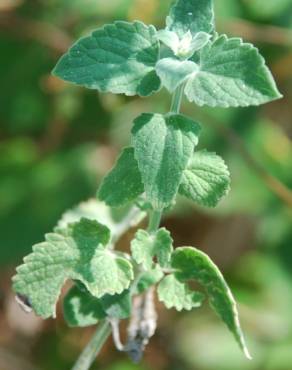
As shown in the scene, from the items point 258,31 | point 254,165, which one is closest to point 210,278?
point 254,165

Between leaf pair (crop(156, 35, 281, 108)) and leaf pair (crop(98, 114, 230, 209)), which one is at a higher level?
leaf pair (crop(156, 35, 281, 108))

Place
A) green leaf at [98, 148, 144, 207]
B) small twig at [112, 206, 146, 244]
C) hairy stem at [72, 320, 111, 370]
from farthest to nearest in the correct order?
small twig at [112, 206, 146, 244], hairy stem at [72, 320, 111, 370], green leaf at [98, 148, 144, 207]

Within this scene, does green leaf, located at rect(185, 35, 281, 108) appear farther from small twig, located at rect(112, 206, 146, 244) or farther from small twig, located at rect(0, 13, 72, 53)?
small twig, located at rect(0, 13, 72, 53)

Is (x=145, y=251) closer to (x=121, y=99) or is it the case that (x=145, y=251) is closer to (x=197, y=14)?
(x=197, y=14)

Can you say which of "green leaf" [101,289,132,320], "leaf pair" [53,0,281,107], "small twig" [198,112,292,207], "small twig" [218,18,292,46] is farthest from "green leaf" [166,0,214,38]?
"small twig" [218,18,292,46]

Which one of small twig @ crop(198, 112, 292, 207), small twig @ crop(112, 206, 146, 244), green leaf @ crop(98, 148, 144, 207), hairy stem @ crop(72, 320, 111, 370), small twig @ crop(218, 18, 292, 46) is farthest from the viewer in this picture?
small twig @ crop(218, 18, 292, 46)

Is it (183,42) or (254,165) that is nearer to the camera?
(183,42)

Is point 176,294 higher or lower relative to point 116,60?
lower

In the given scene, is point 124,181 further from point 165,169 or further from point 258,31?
point 258,31
